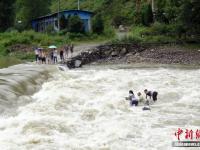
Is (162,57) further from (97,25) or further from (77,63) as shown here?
(97,25)

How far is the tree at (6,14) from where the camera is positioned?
62.1m

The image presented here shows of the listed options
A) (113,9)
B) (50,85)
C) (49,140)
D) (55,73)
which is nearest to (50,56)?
(55,73)

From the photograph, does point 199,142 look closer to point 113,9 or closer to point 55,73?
point 55,73

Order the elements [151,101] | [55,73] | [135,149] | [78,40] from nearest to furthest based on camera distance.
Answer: [135,149], [151,101], [55,73], [78,40]

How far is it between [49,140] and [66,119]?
303 centimetres

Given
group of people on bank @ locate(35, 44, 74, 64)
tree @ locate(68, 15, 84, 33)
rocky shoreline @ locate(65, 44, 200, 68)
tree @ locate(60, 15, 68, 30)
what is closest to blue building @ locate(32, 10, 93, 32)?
tree @ locate(60, 15, 68, 30)

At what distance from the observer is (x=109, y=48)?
44.7m

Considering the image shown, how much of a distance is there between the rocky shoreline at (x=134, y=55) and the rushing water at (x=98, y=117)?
10.6 meters

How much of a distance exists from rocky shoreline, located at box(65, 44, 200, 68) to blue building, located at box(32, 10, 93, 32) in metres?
14.5

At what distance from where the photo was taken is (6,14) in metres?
63.2

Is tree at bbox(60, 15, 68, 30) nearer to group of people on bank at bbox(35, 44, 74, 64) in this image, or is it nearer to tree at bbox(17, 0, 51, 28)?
tree at bbox(17, 0, 51, 28)

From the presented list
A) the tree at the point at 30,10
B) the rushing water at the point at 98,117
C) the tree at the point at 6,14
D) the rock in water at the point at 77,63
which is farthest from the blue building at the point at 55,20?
the rushing water at the point at 98,117

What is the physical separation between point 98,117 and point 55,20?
4387cm

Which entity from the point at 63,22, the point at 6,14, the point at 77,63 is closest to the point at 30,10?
the point at 6,14
